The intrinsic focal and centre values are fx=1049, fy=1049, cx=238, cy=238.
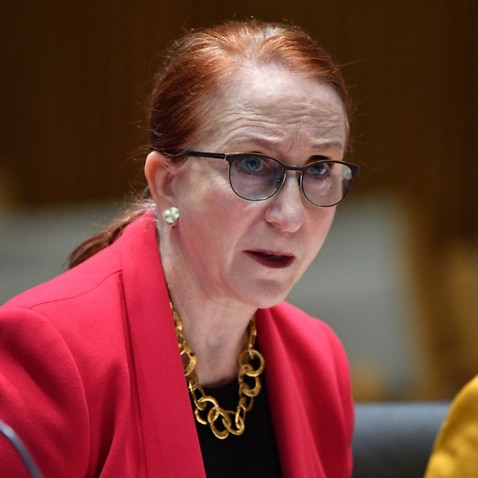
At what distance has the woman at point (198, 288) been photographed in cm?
179

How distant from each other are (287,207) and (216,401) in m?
0.45

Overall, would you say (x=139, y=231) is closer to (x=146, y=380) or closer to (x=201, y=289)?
(x=201, y=289)

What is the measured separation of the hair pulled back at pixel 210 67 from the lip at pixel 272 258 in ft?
0.79

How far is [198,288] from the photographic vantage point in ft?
6.77

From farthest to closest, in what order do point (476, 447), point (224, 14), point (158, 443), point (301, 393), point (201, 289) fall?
point (224, 14), point (301, 393), point (201, 289), point (158, 443), point (476, 447)

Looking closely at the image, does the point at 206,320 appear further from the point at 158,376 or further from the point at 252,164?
the point at 252,164

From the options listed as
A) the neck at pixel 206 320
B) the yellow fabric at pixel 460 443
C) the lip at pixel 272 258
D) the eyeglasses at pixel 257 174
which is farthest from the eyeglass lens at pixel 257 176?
the yellow fabric at pixel 460 443

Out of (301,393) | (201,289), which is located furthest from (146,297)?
(301,393)

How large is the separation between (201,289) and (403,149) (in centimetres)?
250

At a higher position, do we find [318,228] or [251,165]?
[251,165]

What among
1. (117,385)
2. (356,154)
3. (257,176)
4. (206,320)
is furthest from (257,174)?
(356,154)

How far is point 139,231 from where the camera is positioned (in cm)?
212

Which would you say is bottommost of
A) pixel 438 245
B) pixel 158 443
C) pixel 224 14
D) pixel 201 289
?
pixel 438 245

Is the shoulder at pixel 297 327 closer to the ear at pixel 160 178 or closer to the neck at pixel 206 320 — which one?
the neck at pixel 206 320
